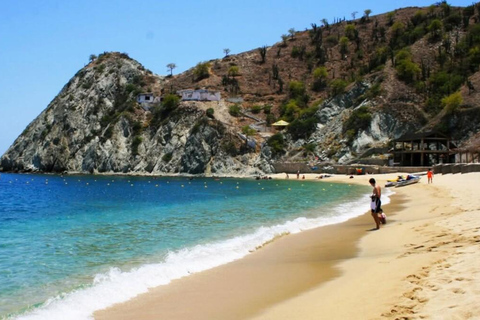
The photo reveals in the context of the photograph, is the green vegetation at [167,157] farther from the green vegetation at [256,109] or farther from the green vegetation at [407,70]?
the green vegetation at [407,70]

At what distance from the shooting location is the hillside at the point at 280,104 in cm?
7581

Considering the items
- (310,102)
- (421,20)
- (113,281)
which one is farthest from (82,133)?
(113,281)

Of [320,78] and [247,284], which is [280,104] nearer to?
[320,78]

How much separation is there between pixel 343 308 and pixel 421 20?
110m

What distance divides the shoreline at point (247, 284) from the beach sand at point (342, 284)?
2cm

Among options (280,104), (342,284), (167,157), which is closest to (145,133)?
(167,157)

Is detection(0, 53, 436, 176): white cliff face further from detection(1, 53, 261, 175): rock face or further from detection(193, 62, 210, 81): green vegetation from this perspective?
detection(193, 62, 210, 81): green vegetation

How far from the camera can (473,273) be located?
7.79 meters

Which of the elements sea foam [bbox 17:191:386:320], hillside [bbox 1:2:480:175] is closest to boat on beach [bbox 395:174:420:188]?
hillside [bbox 1:2:480:175]

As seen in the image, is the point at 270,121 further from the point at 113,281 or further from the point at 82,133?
the point at 113,281

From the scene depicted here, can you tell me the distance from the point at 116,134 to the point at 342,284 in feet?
291

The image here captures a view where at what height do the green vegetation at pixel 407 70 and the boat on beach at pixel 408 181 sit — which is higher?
the green vegetation at pixel 407 70

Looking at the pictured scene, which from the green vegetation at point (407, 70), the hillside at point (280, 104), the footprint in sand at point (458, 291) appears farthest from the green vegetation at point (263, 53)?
the footprint in sand at point (458, 291)

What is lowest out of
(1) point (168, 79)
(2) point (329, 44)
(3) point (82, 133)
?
(3) point (82, 133)
